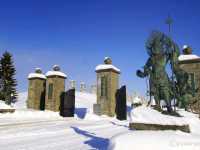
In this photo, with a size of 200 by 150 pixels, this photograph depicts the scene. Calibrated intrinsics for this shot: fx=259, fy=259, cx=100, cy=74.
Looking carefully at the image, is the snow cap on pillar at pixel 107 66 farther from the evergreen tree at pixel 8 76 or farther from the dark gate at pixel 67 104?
the evergreen tree at pixel 8 76

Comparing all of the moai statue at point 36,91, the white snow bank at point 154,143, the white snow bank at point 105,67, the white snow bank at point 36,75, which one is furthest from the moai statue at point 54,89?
the white snow bank at point 154,143

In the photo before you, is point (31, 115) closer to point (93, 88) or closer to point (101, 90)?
point (101, 90)

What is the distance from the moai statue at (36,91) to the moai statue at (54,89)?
10.6 ft

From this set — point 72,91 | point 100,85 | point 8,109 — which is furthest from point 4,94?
point 100,85

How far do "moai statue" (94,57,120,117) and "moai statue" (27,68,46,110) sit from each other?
8.57 meters

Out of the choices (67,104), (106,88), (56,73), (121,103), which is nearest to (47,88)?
(56,73)

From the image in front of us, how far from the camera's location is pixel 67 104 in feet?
89.6

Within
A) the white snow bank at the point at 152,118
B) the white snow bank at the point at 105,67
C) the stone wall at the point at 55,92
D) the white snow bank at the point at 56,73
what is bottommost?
the white snow bank at the point at 152,118

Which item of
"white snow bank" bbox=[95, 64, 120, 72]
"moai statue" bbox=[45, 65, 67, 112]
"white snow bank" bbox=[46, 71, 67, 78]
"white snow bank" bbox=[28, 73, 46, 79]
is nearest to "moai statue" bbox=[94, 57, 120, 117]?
"white snow bank" bbox=[95, 64, 120, 72]

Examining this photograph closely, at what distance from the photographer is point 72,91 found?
90.3ft

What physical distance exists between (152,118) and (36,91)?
23326 millimetres

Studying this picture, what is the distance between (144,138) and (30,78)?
27.4m

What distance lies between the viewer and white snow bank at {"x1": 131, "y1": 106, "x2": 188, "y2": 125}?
1054 centimetres

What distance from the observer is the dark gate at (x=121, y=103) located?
25609mm
